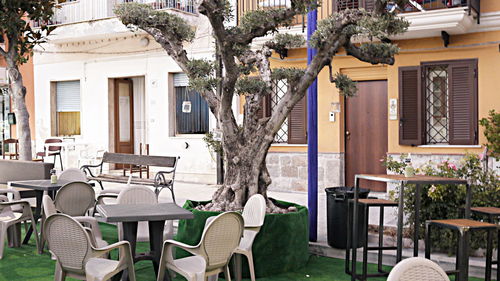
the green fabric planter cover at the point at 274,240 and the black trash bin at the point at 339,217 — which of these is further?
the black trash bin at the point at 339,217

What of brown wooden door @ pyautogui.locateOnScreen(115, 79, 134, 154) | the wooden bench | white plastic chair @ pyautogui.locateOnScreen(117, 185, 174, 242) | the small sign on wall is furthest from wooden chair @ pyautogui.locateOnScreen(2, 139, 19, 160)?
white plastic chair @ pyautogui.locateOnScreen(117, 185, 174, 242)

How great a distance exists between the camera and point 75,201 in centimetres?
654

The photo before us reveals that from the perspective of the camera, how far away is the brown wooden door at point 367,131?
464 inches

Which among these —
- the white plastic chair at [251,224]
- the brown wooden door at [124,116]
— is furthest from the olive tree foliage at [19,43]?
the white plastic chair at [251,224]

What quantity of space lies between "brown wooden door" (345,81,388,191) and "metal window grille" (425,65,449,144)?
938 millimetres

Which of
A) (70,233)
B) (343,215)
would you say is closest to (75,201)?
(70,233)

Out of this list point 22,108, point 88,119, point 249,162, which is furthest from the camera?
point 88,119

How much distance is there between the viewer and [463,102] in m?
10.6

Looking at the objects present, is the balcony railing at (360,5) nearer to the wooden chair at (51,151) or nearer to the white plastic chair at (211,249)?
the white plastic chair at (211,249)

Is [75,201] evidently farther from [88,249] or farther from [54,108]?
[54,108]

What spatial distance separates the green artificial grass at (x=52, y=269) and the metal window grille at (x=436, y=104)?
532 cm

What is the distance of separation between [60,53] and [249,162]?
1190cm

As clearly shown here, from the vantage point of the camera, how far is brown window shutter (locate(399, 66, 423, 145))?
432 inches

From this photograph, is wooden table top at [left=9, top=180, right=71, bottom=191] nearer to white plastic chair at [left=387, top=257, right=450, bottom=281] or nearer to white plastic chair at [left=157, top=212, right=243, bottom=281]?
white plastic chair at [left=157, top=212, right=243, bottom=281]
